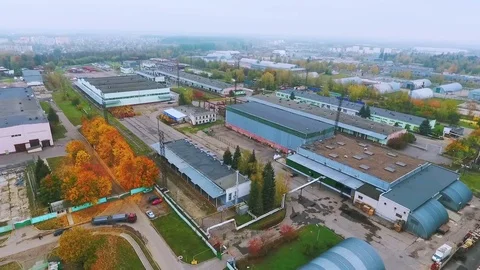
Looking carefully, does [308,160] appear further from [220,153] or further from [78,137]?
[78,137]

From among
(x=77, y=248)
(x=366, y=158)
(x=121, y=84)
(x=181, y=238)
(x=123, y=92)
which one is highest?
(x=121, y=84)

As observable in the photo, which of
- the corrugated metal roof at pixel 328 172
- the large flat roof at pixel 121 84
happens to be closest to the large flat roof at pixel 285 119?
the corrugated metal roof at pixel 328 172

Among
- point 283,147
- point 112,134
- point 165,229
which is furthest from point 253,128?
point 165,229

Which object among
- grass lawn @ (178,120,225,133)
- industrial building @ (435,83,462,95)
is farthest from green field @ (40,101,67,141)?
industrial building @ (435,83,462,95)

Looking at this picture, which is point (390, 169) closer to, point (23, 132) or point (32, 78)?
point (23, 132)

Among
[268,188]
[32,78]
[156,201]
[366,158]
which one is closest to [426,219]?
[366,158]

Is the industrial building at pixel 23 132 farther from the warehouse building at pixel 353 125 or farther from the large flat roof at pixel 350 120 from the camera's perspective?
the large flat roof at pixel 350 120

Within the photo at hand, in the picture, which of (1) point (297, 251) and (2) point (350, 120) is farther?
(2) point (350, 120)
